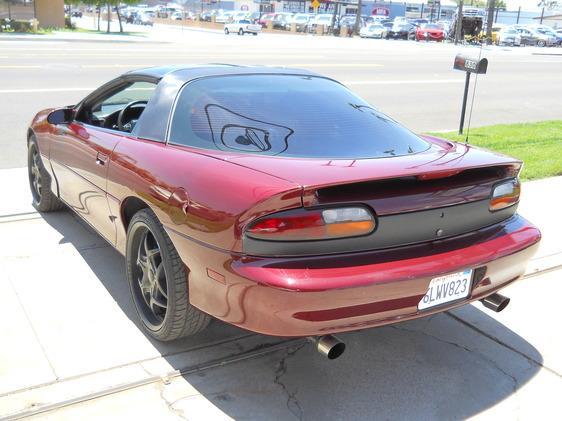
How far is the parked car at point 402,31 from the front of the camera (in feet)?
174

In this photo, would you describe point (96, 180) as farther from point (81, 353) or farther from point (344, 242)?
point (344, 242)

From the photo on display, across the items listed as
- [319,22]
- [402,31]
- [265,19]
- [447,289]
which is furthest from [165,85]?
[265,19]

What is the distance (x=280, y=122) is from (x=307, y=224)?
0.97 m

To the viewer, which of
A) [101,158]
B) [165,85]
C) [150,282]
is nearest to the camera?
[150,282]

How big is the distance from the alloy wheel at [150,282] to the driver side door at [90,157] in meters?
0.42

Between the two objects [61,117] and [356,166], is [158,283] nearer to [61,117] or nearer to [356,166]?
[356,166]

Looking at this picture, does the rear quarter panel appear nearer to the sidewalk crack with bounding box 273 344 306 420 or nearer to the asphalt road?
the sidewalk crack with bounding box 273 344 306 420

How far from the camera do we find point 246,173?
2895 millimetres

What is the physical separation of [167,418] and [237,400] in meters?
0.35

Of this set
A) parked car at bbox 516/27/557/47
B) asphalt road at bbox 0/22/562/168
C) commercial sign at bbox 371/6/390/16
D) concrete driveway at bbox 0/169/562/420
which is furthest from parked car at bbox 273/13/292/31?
concrete driveway at bbox 0/169/562/420

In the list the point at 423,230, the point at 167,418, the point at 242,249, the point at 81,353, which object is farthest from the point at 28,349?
the point at 423,230

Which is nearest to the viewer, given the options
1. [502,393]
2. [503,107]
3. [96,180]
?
[502,393]

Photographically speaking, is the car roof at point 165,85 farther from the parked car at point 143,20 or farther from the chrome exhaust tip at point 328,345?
the parked car at point 143,20

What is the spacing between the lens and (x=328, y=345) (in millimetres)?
2850
